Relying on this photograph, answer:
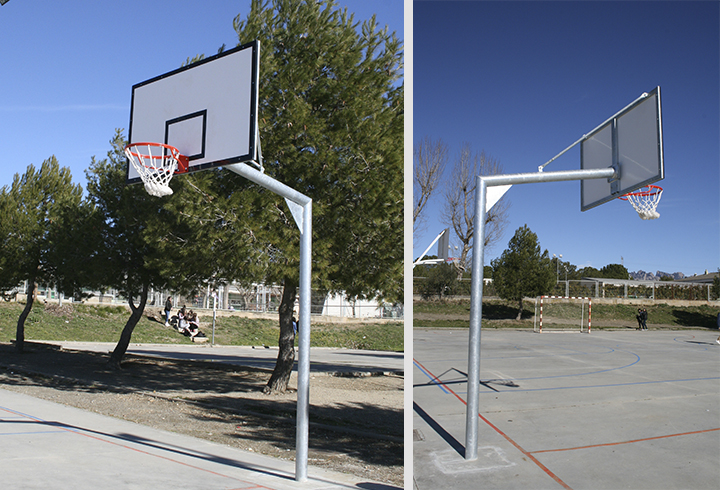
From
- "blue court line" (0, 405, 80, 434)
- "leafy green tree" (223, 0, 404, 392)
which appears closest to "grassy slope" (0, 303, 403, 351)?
"blue court line" (0, 405, 80, 434)

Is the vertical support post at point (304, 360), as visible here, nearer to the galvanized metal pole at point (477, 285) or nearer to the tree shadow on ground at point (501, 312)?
the galvanized metal pole at point (477, 285)

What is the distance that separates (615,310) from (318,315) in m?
23.3

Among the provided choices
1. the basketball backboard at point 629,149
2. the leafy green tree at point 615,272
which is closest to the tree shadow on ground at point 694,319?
the basketball backboard at point 629,149

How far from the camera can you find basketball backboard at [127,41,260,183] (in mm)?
6980

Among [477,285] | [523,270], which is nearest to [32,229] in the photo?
[477,285]

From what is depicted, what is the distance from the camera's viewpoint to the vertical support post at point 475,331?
263 inches

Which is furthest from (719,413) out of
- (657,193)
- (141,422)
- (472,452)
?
(141,422)

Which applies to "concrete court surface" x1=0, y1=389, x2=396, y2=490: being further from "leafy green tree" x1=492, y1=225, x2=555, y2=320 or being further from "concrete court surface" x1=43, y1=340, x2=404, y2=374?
"leafy green tree" x1=492, y1=225, x2=555, y2=320

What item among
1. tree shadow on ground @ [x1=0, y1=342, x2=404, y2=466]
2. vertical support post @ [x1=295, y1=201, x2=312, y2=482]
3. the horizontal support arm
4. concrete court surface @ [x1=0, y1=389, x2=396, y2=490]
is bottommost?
tree shadow on ground @ [x1=0, y1=342, x2=404, y2=466]

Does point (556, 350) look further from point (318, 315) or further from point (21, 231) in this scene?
point (318, 315)

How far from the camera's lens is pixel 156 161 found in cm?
777

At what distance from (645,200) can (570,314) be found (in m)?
32.6

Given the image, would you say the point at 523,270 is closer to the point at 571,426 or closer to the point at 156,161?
the point at 571,426

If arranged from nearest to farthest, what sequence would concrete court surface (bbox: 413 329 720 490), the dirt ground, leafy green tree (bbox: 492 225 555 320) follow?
concrete court surface (bbox: 413 329 720 490), the dirt ground, leafy green tree (bbox: 492 225 555 320)
